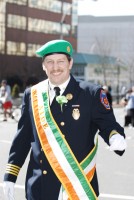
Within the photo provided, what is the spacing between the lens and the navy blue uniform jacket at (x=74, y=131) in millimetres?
3684

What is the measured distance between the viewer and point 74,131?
3695 mm

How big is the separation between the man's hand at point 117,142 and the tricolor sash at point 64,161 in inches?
7.0

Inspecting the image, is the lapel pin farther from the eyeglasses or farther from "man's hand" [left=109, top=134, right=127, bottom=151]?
"man's hand" [left=109, top=134, right=127, bottom=151]

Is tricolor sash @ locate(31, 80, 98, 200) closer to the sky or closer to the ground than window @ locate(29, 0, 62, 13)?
closer to the ground

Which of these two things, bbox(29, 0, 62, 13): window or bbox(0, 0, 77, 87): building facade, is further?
bbox(29, 0, 62, 13): window

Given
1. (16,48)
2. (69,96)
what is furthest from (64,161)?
(16,48)

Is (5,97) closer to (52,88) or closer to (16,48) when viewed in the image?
(52,88)

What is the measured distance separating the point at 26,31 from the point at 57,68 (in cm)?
7315

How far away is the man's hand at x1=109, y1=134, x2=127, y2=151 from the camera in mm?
3594

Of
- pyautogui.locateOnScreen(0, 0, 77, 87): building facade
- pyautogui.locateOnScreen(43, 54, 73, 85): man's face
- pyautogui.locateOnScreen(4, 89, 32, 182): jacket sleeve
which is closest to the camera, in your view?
pyautogui.locateOnScreen(43, 54, 73, 85): man's face

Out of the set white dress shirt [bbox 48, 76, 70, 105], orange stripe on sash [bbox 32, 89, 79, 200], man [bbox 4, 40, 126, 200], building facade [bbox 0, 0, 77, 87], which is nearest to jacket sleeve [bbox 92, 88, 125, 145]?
man [bbox 4, 40, 126, 200]

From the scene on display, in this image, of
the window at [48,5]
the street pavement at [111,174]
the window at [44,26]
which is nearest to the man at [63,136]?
the street pavement at [111,174]

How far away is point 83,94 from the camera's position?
3779 mm

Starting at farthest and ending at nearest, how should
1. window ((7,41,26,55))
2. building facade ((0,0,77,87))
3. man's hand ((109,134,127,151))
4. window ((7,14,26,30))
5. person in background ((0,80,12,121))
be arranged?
window ((7,41,26,55)), window ((7,14,26,30)), building facade ((0,0,77,87)), person in background ((0,80,12,121)), man's hand ((109,134,127,151))
